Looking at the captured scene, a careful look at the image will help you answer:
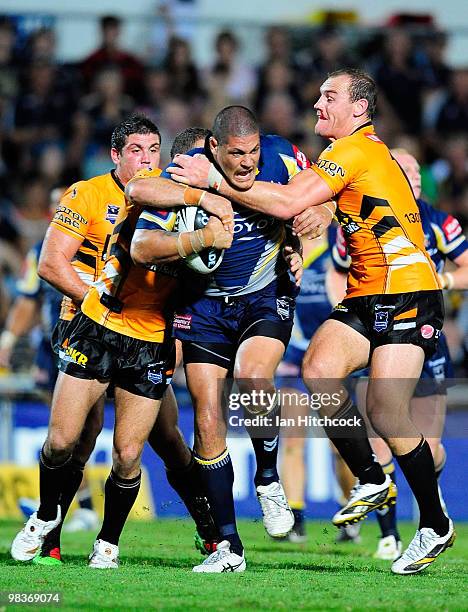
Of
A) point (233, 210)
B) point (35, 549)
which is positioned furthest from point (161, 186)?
point (35, 549)

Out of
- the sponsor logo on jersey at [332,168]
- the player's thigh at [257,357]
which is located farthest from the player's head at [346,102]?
the player's thigh at [257,357]

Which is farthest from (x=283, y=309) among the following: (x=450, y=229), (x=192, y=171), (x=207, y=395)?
(x=450, y=229)

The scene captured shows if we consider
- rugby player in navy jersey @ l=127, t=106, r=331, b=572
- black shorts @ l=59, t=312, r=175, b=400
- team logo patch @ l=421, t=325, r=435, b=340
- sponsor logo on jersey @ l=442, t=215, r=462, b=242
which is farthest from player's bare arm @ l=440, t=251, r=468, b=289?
black shorts @ l=59, t=312, r=175, b=400

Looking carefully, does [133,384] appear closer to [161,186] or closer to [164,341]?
[164,341]

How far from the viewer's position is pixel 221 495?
796 centimetres

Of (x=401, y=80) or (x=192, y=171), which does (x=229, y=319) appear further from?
(x=401, y=80)

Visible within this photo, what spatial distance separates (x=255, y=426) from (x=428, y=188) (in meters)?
9.40

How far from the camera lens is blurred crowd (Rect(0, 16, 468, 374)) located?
1678cm

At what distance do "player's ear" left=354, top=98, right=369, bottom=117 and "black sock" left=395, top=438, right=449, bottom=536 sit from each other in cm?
219

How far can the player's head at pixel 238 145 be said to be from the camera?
757cm

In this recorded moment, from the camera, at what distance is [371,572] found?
820cm

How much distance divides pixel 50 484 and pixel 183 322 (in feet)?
4.71

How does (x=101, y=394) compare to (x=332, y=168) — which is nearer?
(x=332, y=168)

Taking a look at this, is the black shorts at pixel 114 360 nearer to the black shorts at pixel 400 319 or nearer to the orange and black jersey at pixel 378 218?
the black shorts at pixel 400 319
